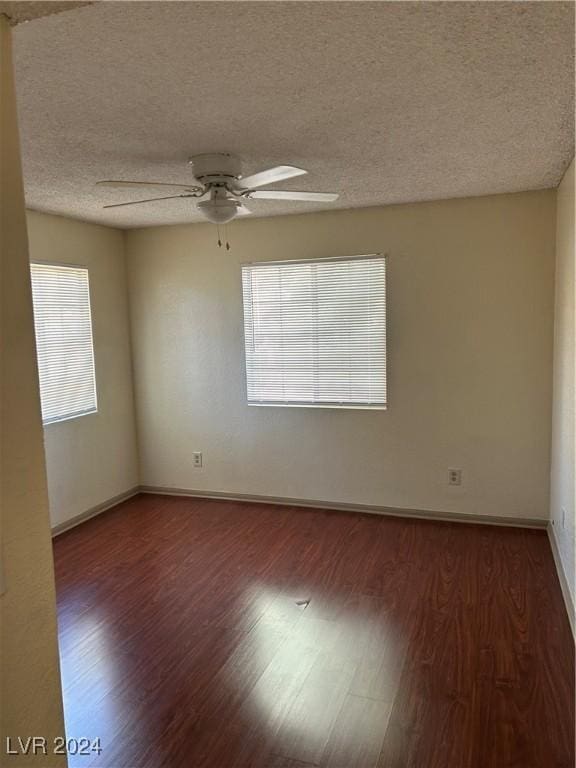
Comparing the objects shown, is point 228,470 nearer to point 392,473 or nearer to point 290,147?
point 392,473

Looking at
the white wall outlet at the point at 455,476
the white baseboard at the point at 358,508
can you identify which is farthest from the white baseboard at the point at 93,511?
the white wall outlet at the point at 455,476

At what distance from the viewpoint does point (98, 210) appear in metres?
3.96

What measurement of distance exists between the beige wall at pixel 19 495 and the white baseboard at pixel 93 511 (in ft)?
9.81

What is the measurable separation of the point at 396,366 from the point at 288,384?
934 mm

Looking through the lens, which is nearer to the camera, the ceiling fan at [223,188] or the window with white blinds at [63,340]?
the ceiling fan at [223,188]

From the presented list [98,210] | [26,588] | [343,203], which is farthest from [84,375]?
[26,588]

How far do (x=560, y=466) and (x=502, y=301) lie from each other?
50.0 inches

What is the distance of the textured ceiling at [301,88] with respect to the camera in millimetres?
1493

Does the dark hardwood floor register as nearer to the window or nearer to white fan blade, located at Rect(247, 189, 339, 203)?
the window

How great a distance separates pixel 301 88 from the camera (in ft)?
6.34

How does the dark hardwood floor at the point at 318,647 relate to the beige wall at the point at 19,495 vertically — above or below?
below

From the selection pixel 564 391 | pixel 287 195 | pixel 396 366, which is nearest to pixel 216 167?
pixel 287 195

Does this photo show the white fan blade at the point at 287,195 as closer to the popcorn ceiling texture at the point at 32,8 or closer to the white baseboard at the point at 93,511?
the popcorn ceiling texture at the point at 32,8

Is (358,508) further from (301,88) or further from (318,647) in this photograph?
(301,88)
